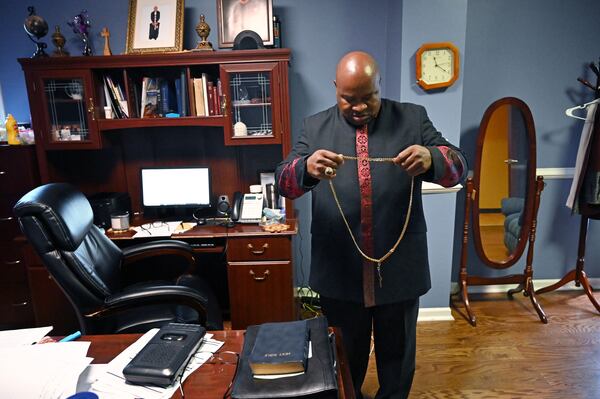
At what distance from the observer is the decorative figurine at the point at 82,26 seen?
8.20 ft

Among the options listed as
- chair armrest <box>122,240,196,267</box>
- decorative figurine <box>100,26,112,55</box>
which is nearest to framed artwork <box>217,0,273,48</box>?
decorative figurine <box>100,26,112,55</box>

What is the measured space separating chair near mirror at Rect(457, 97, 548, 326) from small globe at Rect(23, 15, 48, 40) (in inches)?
109

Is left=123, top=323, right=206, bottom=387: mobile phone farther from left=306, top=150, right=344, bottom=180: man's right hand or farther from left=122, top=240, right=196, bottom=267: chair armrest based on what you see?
left=122, top=240, right=196, bottom=267: chair armrest

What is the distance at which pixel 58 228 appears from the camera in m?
1.52

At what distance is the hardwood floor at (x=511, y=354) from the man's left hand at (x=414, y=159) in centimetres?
126

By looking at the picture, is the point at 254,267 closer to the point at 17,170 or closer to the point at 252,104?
the point at 252,104

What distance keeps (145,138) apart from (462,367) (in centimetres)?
239

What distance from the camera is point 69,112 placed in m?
2.47

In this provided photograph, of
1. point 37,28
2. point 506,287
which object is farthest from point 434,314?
point 37,28

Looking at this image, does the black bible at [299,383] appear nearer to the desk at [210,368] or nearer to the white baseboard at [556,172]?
the desk at [210,368]

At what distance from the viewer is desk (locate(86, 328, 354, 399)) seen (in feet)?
3.05

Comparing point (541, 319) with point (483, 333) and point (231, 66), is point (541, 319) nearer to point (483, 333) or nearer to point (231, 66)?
point (483, 333)

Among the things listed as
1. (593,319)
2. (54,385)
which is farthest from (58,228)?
(593,319)

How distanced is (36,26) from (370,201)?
7.66ft
